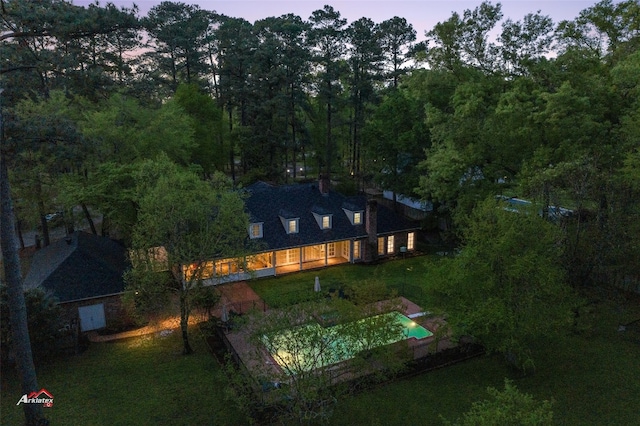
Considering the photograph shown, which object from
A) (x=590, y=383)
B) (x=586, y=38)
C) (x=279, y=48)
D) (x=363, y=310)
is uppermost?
(x=279, y=48)

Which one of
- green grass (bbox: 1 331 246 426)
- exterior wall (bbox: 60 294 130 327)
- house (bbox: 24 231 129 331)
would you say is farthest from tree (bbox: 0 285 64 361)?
exterior wall (bbox: 60 294 130 327)

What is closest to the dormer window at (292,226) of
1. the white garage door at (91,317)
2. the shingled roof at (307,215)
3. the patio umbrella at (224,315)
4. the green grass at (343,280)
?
the shingled roof at (307,215)

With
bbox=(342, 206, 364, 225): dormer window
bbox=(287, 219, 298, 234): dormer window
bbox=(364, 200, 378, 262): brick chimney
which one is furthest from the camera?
bbox=(342, 206, 364, 225): dormer window

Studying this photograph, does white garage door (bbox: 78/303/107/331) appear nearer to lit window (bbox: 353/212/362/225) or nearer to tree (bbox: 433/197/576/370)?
tree (bbox: 433/197/576/370)

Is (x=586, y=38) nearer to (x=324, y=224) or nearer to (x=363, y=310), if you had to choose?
(x=324, y=224)

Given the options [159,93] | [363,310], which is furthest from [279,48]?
[363,310]

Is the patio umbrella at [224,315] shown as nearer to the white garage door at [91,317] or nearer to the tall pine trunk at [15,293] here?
the white garage door at [91,317]
